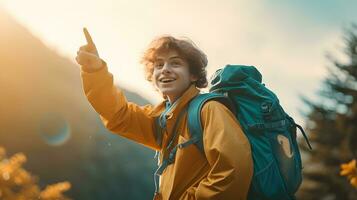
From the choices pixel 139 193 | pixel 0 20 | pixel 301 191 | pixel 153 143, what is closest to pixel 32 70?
pixel 0 20

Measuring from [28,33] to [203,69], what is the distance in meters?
26.3

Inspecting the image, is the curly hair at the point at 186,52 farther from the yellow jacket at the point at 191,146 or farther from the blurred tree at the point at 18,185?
the blurred tree at the point at 18,185

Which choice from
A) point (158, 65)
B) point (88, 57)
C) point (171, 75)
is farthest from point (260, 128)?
point (88, 57)

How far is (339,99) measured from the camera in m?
15.4

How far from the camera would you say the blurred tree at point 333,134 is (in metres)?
14.4

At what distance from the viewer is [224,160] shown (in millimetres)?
2086

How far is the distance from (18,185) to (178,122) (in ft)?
2.72

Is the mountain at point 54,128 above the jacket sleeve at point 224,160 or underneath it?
underneath

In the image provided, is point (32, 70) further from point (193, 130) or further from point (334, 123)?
point (193, 130)

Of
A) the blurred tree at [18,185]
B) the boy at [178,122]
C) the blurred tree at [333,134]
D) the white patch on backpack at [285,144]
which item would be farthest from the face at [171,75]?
the blurred tree at [333,134]

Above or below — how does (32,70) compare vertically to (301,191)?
above

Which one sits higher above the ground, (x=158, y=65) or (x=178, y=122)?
(x=158, y=65)

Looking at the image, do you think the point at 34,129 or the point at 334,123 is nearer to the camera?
the point at 334,123

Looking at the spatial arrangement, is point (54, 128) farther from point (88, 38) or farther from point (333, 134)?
point (88, 38)
